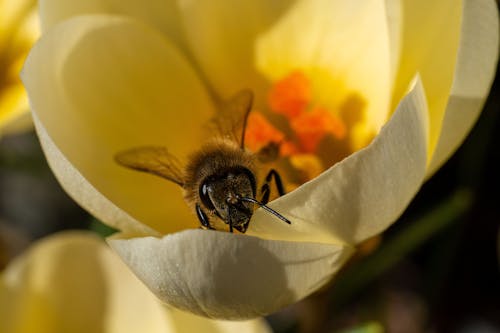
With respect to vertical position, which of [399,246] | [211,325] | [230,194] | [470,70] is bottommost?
[399,246]

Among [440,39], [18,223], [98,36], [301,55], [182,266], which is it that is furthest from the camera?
[18,223]

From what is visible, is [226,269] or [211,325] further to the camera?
[211,325]

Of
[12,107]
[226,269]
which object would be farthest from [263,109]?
[226,269]

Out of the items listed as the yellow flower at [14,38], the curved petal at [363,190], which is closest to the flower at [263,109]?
the curved petal at [363,190]

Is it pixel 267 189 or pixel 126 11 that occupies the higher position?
pixel 126 11

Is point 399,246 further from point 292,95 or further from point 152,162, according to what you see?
point 152,162

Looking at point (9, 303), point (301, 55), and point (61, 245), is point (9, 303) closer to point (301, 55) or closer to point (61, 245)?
point (61, 245)

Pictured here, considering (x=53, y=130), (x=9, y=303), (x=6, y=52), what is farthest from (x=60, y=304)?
(x=6, y=52)
